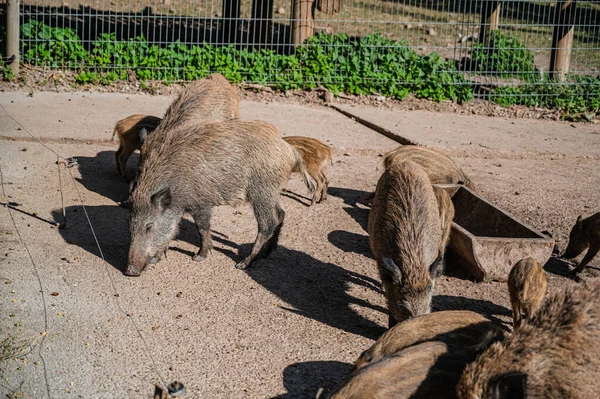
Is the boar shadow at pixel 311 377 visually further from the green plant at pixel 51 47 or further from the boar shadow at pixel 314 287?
the green plant at pixel 51 47

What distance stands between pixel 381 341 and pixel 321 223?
10.3ft

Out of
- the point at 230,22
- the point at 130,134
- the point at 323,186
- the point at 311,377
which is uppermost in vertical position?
the point at 230,22

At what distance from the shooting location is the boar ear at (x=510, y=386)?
3186mm

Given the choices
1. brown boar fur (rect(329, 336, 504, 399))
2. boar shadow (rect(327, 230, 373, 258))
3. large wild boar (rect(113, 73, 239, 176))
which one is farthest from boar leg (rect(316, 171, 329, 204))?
brown boar fur (rect(329, 336, 504, 399))

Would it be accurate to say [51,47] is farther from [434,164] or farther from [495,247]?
[495,247]

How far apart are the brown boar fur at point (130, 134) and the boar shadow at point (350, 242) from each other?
221cm

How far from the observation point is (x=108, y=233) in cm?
654

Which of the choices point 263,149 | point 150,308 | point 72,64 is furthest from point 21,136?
point 150,308

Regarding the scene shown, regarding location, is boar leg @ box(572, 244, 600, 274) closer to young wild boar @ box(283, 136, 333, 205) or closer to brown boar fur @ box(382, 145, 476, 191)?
brown boar fur @ box(382, 145, 476, 191)

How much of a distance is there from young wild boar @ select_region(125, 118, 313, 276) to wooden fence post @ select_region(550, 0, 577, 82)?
7.42 metres

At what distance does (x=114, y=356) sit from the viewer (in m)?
4.59

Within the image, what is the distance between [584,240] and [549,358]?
334 centimetres

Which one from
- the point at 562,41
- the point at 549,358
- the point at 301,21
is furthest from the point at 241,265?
the point at 562,41

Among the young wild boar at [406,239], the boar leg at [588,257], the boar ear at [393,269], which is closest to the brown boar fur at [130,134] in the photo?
the young wild boar at [406,239]
